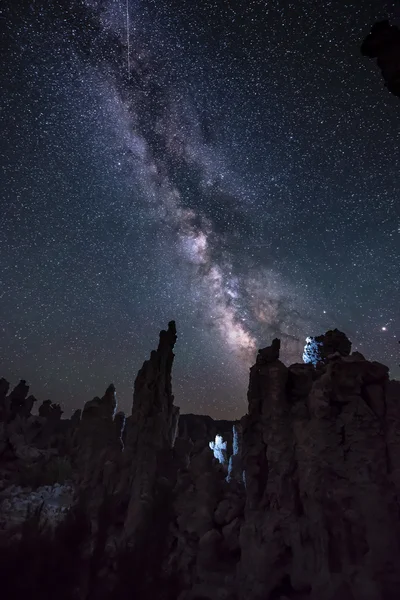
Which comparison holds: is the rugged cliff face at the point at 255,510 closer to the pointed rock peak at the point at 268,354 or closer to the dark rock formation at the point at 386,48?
the pointed rock peak at the point at 268,354

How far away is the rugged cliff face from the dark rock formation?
39.9 feet

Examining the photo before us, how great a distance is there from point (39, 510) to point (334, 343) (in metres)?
26.8

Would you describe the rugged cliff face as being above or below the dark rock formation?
below

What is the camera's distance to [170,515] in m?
21.0

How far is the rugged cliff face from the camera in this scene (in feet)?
44.0

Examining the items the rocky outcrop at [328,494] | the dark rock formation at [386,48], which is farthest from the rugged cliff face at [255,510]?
the dark rock formation at [386,48]

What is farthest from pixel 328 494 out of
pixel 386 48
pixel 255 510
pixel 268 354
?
pixel 386 48

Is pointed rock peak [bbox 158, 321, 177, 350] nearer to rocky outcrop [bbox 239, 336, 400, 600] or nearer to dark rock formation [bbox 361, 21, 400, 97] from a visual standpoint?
rocky outcrop [bbox 239, 336, 400, 600]

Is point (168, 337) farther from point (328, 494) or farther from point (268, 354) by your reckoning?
point (328, 494)

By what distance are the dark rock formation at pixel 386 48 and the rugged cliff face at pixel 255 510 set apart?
12150 mm

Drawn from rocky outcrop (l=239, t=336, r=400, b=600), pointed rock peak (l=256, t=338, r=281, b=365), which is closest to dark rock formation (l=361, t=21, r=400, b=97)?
rocky outcrop (l=239, t=336, r=400, b=600)

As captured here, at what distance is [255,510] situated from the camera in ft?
53.2

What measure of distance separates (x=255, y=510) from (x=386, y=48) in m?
17.4

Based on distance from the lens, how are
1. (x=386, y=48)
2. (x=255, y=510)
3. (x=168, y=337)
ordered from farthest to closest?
(x=168, y=337) < (x=255, y=510) < (x=386, y=48)
